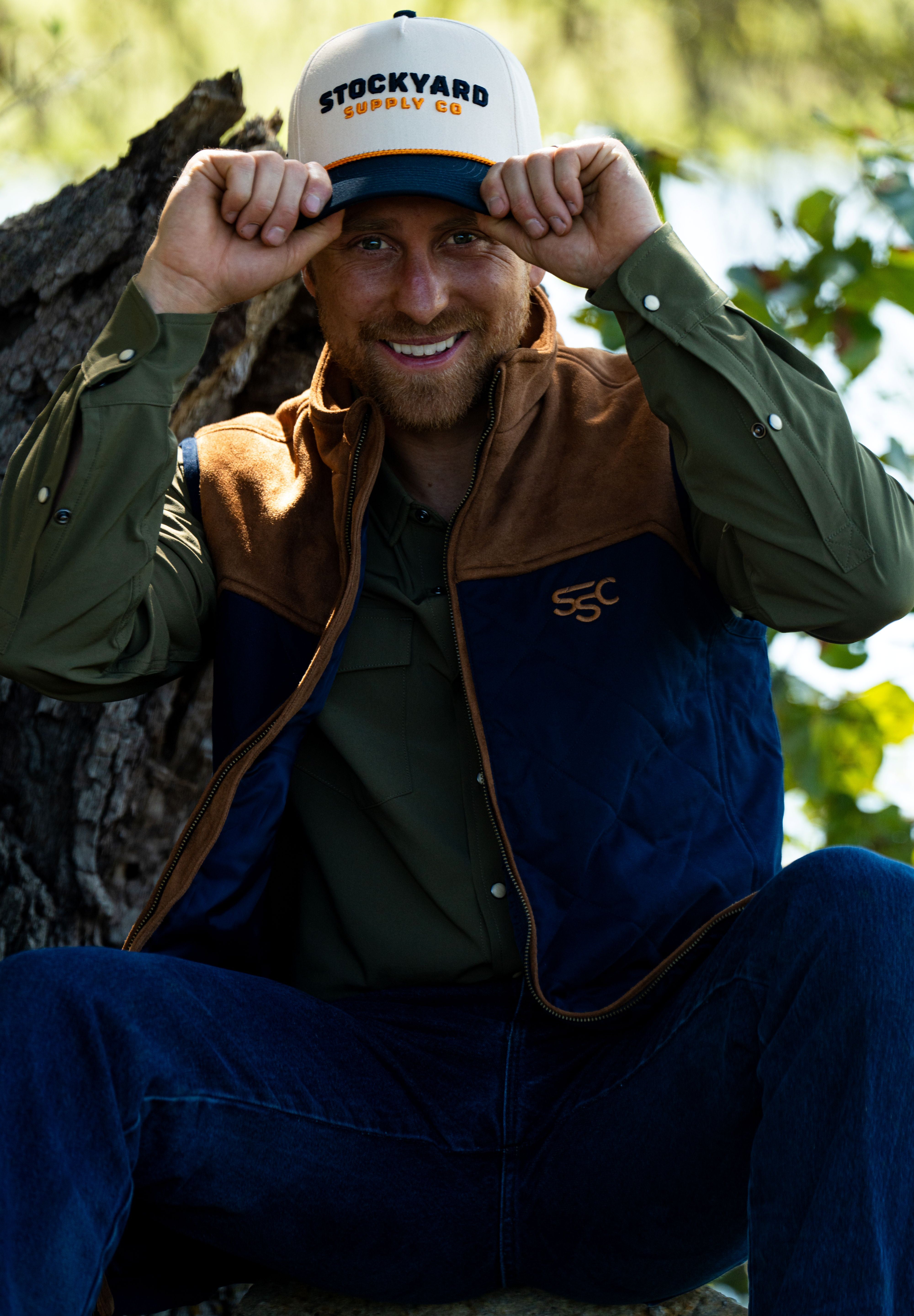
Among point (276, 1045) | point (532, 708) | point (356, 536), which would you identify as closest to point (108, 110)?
point (356, 536)

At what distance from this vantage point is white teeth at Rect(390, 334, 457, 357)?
1.99 metres

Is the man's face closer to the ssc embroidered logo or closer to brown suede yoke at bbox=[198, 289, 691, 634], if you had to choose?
brown suede yoke at bbox=[198, 289, 691, 634]

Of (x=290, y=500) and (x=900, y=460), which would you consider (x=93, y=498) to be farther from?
(x=900, y=460)

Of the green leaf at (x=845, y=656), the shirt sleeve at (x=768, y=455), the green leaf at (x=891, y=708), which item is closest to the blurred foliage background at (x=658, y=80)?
the green leaf at (x=891, y=708)

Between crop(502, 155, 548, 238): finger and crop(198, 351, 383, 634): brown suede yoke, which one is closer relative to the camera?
crop(502, 155, 548, 238): finger

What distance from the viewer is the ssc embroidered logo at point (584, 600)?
71.9 inches

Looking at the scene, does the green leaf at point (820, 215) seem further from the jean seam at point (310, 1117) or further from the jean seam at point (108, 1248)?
the jean seam at point (108, 1248)

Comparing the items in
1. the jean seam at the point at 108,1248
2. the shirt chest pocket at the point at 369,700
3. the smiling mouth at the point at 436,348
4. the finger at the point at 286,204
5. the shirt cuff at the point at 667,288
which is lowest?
the jean seam at the point at 108,1248

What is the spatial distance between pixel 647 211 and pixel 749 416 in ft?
1.04

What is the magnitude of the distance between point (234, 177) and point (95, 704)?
1050mm

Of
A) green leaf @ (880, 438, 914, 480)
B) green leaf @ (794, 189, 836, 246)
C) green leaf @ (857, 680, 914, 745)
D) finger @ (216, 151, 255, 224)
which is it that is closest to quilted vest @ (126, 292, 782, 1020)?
finger @ (216, 151, 255, 224)

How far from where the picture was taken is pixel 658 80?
309 centimetres

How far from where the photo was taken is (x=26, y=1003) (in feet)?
4.36

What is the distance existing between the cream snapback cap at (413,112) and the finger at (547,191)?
106mm
